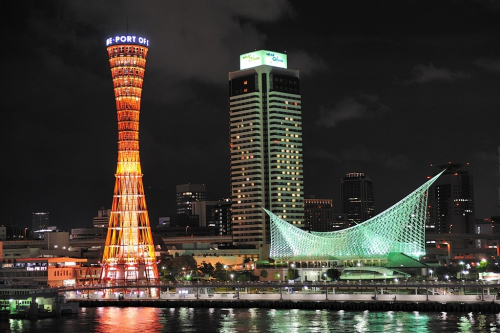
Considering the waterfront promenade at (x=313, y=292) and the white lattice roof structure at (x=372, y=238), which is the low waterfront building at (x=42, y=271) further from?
the white lattice roof structure at (x=372, y=238)

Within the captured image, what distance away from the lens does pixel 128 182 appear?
100 meters

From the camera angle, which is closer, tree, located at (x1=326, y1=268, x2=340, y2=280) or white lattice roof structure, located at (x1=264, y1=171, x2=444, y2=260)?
white lattice roof structure, located at (x1=264, y1=171, x2=444, y2=260)

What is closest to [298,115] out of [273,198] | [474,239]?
[273,198]

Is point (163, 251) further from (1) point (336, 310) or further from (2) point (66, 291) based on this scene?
(1) point (336, 310)

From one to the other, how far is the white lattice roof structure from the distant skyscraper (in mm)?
27416

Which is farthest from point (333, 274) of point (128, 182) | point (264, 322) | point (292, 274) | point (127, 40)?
point (264, 322)

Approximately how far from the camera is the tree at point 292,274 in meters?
125

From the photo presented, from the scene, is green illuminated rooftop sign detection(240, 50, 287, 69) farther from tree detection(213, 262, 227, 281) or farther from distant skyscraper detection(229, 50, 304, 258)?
tree detection(213, 262, 227, 281)

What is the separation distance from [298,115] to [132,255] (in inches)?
2634

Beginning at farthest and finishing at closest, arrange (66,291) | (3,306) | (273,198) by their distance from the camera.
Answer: (273,198)
(66,291)
(3,306)

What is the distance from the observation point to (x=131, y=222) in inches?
4060

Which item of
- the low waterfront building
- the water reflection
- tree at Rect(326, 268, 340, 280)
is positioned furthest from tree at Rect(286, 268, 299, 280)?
the water reflection

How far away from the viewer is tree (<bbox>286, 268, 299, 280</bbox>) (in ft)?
409

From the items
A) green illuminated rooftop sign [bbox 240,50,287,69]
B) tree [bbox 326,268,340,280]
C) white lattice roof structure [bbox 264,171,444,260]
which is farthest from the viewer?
green illuminated rooftop sign [bbox 240,50,287,69]
